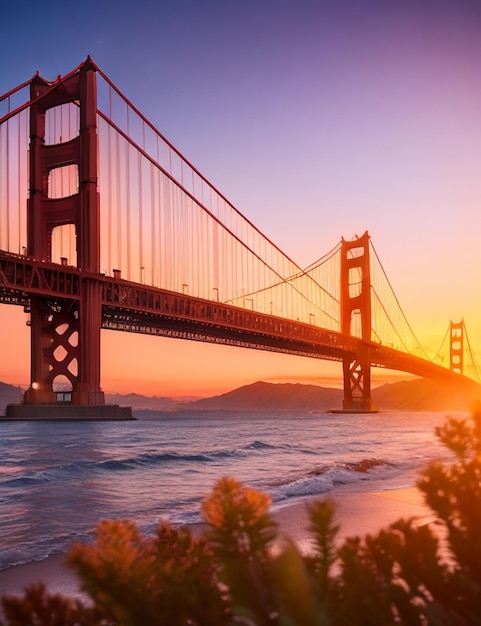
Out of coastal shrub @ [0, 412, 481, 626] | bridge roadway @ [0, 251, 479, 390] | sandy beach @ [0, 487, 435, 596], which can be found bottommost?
sandy beach @ [0, 487, 435, 596]

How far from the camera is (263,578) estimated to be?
3.93ft

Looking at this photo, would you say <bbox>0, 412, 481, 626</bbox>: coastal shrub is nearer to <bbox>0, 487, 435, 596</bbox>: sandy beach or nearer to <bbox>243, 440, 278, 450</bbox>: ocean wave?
<bbox>0, 487, 435, 596</bbox>: sandy beach

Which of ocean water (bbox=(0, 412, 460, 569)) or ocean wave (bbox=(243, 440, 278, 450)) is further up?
ocean water (bbox=(0, 412, 460, 569))

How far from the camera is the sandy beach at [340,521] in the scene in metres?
5.56

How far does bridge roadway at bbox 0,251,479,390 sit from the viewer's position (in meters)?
Answer: 43.1

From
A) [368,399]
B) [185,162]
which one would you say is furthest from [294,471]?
[368,399]

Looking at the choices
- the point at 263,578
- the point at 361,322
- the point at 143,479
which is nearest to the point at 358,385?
the point at 361,322

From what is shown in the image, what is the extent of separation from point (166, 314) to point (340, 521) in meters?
40.7

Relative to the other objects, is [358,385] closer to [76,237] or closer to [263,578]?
[76,237]

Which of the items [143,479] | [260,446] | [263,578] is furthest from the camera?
[260,446]

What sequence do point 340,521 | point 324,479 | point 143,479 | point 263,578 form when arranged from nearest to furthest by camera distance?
point 263,578, point 340,521, point 324,479, point 143,479

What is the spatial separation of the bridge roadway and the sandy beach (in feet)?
114

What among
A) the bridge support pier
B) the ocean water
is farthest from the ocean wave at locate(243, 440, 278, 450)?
the bridge support pier

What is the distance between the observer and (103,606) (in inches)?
46.2
